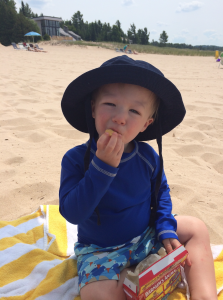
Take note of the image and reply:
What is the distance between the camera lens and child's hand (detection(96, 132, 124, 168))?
1.04 meters

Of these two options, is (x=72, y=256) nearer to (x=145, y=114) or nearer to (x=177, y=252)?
(x=177, y=252)

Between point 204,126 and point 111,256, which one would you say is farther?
point 204,126

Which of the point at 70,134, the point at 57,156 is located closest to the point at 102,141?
the point at 57,156

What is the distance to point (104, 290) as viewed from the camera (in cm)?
115

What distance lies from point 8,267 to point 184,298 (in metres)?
1.01

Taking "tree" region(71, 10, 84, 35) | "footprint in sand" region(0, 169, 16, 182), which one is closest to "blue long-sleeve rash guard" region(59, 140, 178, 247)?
"footprint in sand" region(0, 169, 16, 182)

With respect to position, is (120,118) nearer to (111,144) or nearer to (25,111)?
(111,144)

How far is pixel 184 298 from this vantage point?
1303 millimetres

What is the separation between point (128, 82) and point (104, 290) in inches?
37.7

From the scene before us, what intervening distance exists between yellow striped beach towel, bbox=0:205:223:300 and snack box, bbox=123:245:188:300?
0.52 feet

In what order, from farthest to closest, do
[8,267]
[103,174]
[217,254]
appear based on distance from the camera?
[217,254] < [8,267] < [103,174]

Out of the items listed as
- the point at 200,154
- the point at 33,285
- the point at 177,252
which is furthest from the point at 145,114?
the point at 200,154

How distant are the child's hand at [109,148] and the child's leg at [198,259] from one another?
0.74 m

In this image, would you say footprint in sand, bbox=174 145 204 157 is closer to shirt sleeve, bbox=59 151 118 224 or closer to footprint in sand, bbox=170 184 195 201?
footprint in sand, bbox=170 184 195 201
